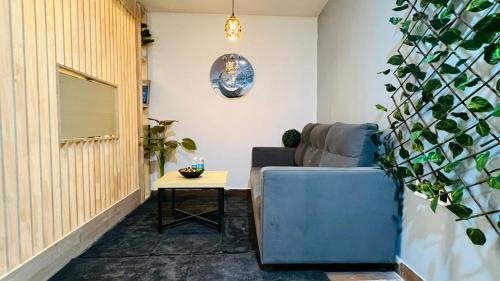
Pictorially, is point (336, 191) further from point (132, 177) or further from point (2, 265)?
point (132, 177)

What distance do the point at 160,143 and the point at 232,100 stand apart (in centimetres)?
111

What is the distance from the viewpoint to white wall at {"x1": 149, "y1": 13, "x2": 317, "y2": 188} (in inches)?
145

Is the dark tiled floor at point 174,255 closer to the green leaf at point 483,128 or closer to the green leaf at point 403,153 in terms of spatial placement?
the green leaf at point 403,153

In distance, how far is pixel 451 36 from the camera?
1182mm

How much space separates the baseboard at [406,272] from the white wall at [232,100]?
227 centimetres

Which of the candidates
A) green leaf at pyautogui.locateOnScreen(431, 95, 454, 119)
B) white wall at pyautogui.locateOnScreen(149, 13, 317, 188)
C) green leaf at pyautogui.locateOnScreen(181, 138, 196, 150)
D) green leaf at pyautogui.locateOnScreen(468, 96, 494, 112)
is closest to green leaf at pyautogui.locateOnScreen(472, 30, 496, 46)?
green leaf at pyautogui.locateOnScreen(468, 96, 494, 112)

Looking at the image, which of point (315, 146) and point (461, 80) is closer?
point (461, 80)

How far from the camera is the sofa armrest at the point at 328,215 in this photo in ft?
5.49

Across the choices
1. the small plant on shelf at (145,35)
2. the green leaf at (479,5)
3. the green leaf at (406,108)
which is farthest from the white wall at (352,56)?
the small plant on shelf at (145,35)

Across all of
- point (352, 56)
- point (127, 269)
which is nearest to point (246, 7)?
point (352, 56)

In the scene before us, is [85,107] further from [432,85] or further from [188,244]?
[432,85]

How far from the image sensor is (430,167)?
1.40 m

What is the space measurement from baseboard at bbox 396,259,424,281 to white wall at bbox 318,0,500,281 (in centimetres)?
3

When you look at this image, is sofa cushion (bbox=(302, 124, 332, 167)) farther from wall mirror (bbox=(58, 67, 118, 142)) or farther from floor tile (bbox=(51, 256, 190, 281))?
wall mirror (bbox=(58, 67, 118, 142))
